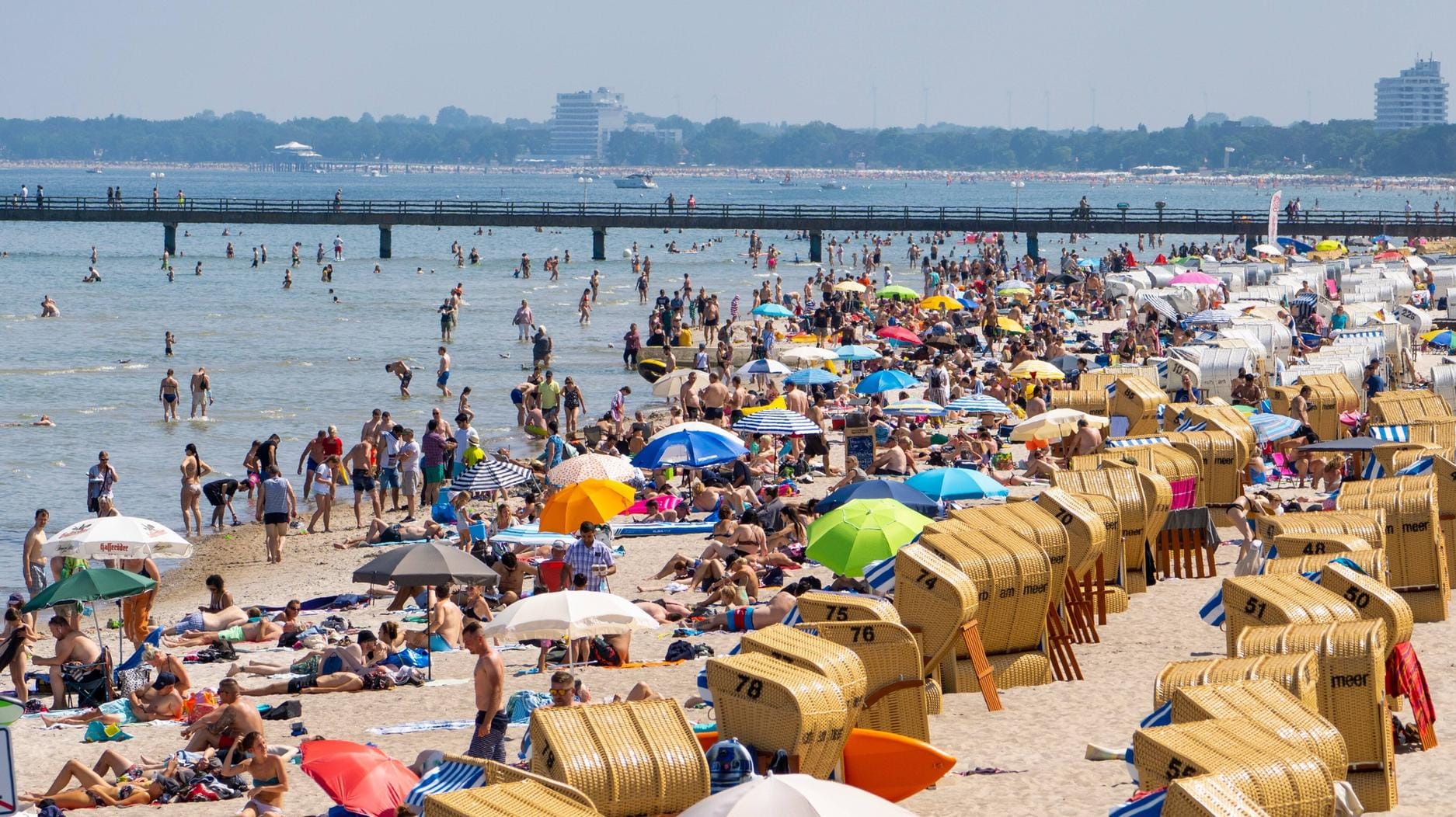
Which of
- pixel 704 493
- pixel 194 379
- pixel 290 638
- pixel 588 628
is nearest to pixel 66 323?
pixel 194 379

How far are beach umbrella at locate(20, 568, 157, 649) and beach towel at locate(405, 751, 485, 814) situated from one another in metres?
5.10

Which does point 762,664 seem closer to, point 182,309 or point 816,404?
point 816,404

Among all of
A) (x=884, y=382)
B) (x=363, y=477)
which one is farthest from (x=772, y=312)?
(x=363, y=477)

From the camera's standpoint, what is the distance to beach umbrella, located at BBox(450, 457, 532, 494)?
1839 cm

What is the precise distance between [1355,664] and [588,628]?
4921mm

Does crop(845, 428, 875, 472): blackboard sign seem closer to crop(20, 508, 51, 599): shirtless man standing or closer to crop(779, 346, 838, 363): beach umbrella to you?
crop(779, 346, 838, 363): beach umbrella

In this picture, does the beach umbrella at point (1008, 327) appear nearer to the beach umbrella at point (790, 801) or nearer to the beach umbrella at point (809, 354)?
the beach umbrella at point (809, 354)

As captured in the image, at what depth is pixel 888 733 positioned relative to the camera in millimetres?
9031

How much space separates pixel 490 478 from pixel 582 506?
225cm

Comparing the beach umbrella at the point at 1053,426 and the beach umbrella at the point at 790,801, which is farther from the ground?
the beach umbrella at the point at 790,801

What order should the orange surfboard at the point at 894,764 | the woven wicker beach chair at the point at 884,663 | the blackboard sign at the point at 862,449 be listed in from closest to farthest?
1. the orange surfboard at the point at 894,764
2. the woven wicker beach chair at the point at 884,663
3. the blackboard sign at the point at 862,449

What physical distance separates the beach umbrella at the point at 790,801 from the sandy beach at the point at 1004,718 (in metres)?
2.49

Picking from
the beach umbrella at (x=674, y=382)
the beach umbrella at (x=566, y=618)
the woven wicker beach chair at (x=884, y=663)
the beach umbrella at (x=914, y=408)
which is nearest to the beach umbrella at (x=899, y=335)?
the beach umbrella at (x=674, y=382)

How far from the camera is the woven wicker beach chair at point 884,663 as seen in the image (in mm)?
9594
